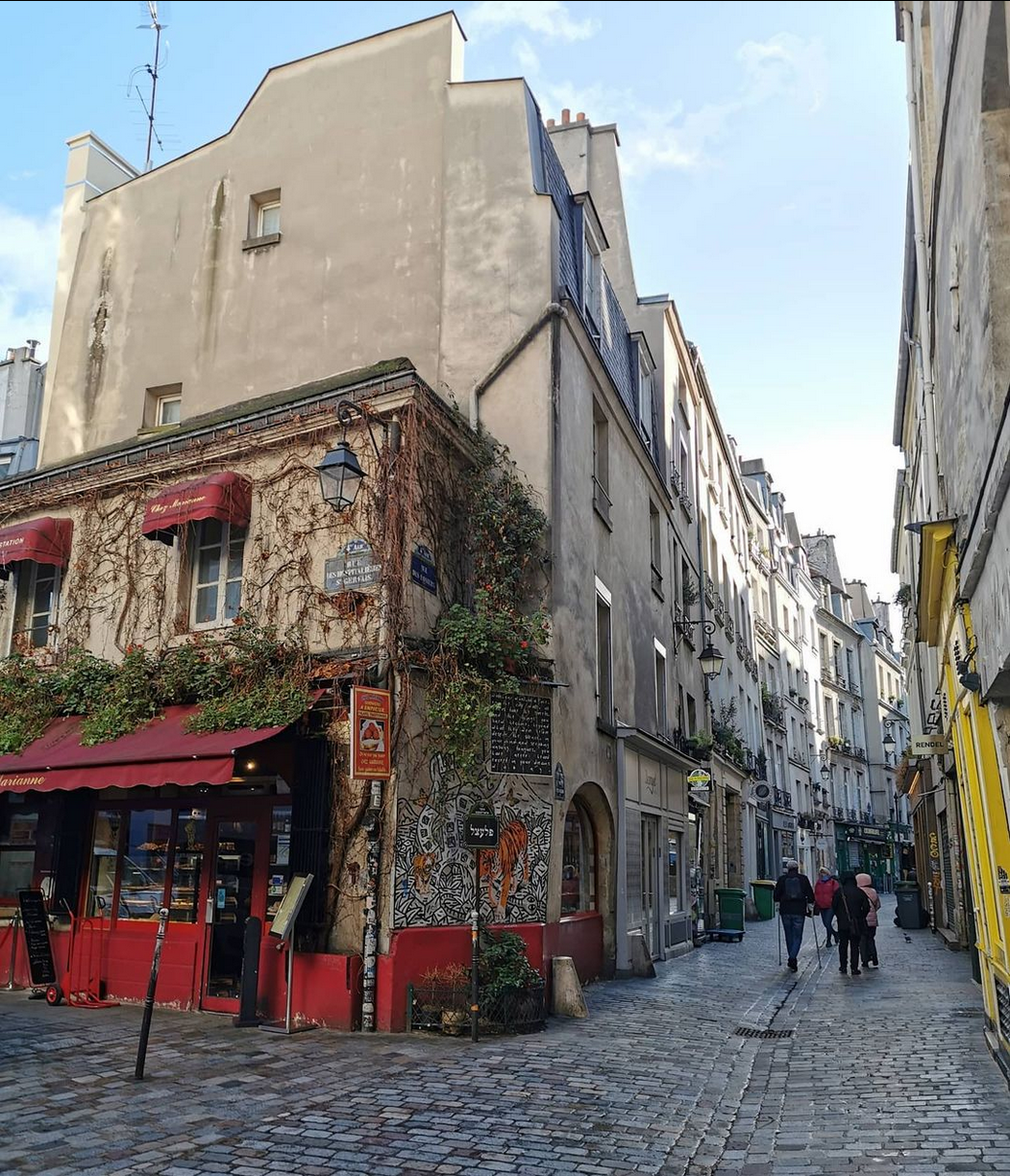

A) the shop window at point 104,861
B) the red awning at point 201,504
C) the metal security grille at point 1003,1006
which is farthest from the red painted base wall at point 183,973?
the metal security grille at point 1003,1006

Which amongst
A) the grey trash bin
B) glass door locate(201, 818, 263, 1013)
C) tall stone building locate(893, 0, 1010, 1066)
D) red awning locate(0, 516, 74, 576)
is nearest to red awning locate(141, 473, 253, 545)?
red awning locate(0, 516, 74, 576)

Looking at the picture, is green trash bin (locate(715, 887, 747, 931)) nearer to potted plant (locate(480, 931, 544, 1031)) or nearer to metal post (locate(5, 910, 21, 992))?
potted plant (locate(480, 931, 544, 1031))

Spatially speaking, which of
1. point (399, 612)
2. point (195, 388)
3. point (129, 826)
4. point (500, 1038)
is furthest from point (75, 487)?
point (500, 1038)

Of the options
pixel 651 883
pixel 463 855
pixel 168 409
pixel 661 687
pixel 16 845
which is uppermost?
pixel 168 409

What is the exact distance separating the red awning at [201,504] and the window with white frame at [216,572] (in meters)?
0.42

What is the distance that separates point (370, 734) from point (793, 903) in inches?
391

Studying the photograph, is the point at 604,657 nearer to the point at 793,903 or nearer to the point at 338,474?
the point at 793,903

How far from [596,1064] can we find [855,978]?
8.18 m

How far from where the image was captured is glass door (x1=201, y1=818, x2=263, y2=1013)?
1046 cm

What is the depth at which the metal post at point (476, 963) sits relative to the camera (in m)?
9.27

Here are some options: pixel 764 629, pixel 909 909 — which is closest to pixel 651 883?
pixel 909 909

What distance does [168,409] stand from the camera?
16.5 meters

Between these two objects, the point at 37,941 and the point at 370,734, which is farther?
the point at 37,941

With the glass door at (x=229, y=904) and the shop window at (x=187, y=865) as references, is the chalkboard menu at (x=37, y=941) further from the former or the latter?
the glass door at (x=229, y=904)
